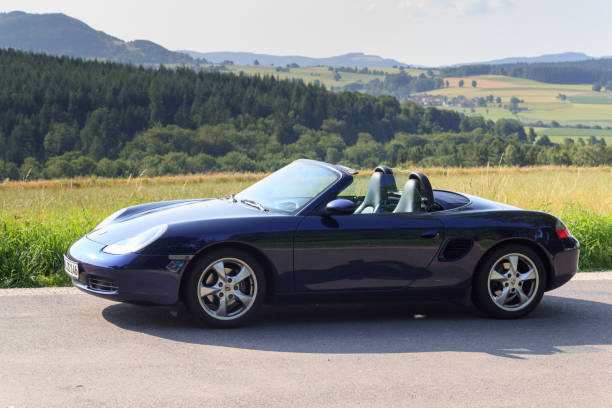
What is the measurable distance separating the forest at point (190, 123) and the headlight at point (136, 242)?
294 feet

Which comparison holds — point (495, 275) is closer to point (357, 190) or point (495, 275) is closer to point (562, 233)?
point (562, 233)

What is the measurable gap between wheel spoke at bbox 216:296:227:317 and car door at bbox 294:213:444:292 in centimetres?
56

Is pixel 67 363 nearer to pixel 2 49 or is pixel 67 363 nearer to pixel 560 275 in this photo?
pixel 560 275

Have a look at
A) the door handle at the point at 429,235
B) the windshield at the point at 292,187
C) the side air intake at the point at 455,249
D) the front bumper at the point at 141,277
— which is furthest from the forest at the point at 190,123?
the front bumper at the point at 141,277

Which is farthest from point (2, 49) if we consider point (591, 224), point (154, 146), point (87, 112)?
point (591, 224)

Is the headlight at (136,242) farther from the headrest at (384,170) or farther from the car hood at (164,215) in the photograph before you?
the headrest at (384,170)

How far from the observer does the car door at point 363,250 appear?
5676 mm

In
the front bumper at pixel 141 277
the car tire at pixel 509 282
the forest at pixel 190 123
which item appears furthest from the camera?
the forest at pixel 190 123

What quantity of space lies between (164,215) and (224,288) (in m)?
0.95

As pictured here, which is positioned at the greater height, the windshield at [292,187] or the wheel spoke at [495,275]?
the windshield at [292,187]

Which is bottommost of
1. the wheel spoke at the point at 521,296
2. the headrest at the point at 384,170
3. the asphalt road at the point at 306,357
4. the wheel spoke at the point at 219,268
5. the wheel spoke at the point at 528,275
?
the asphalt road at the point at 306,357

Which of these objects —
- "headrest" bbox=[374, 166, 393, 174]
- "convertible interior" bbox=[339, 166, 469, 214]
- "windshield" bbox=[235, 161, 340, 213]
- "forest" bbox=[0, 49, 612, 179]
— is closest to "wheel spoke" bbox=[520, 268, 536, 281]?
"convertible interior" bbox=[339, 166, 469, 214]

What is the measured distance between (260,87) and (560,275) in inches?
5974

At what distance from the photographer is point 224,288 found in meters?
5.55
